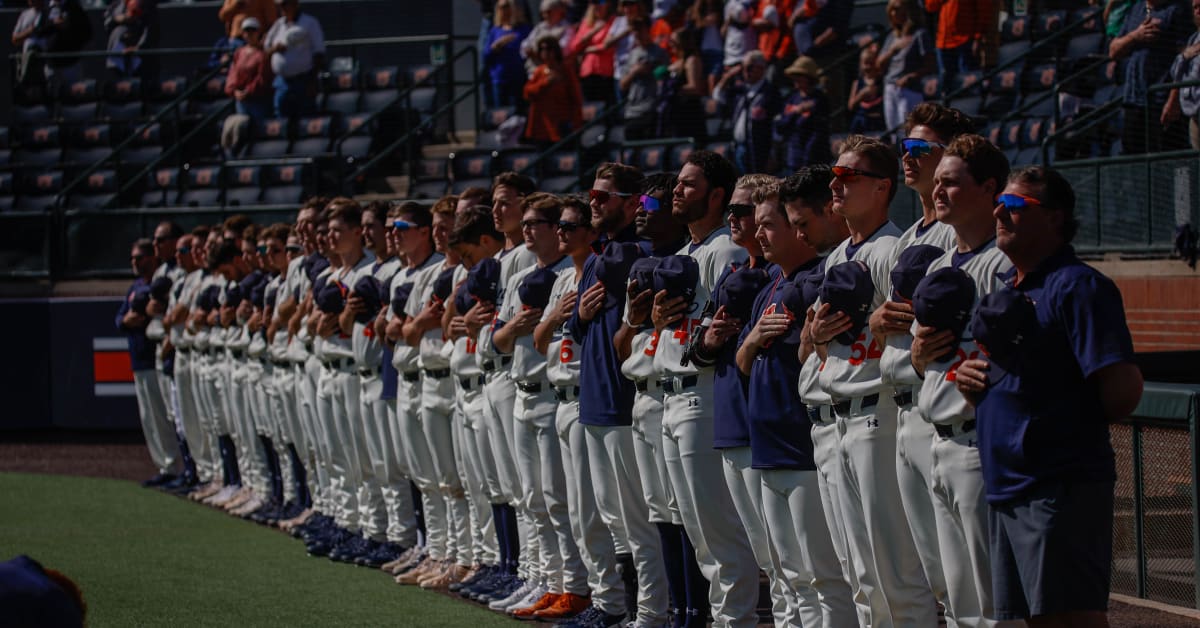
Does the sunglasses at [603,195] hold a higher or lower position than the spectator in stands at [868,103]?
lower

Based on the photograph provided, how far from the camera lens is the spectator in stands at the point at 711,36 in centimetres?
1448

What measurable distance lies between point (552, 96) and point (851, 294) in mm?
10084

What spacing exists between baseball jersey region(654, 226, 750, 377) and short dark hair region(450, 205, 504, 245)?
233 centimetres

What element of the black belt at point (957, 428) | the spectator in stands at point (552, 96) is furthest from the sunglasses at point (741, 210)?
the spectator in stands at point (552, 96)

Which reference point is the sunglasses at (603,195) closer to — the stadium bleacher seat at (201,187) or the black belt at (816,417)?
the black belt at (816,417)

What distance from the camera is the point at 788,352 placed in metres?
5.46

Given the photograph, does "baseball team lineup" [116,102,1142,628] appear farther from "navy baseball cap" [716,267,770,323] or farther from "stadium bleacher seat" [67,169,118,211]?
"stadium bleacher seat" [67,169,118,211]

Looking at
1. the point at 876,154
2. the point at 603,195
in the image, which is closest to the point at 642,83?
the point at 603,195

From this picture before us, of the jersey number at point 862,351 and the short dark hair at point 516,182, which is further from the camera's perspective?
the short dark hair at point 516,182

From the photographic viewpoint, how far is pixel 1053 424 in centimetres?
412

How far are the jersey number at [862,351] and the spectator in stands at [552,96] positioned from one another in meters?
9.97

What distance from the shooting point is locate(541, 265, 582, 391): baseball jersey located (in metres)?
7.16

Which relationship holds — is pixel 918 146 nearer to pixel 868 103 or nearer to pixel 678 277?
pixel 678 277

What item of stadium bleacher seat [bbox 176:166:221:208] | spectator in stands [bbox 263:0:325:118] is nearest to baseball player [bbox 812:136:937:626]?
stadium bleacher seat [bbox 176:166:221:208]
